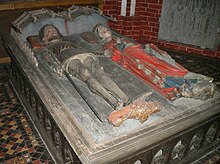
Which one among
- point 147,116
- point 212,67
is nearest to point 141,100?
point 147,116

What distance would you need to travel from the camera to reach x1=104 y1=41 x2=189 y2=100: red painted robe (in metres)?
3.38

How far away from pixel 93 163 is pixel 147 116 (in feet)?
2.56

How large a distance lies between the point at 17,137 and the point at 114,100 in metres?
1.78

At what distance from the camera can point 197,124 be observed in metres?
3.08

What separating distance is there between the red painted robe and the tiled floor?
173 centimetres

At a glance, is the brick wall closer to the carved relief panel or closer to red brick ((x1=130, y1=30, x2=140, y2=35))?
red brick ((x1=130, y1=30, x2=140, y2=35))

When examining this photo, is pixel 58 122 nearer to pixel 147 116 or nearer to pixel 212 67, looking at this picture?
pixel 147 116

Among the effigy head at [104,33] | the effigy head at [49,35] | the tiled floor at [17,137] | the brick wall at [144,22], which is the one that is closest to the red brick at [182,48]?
the brick wall at [144,22]

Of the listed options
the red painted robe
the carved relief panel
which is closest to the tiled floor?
the red painted robe

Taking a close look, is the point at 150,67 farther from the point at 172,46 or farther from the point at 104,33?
the point at 172,46

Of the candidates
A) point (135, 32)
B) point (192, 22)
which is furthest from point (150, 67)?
point (135, 32)

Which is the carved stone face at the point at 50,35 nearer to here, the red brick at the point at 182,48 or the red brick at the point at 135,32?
the red brick at the point at 135,32

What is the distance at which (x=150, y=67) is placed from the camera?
11.8 feet

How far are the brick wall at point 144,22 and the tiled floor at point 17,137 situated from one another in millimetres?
3203
